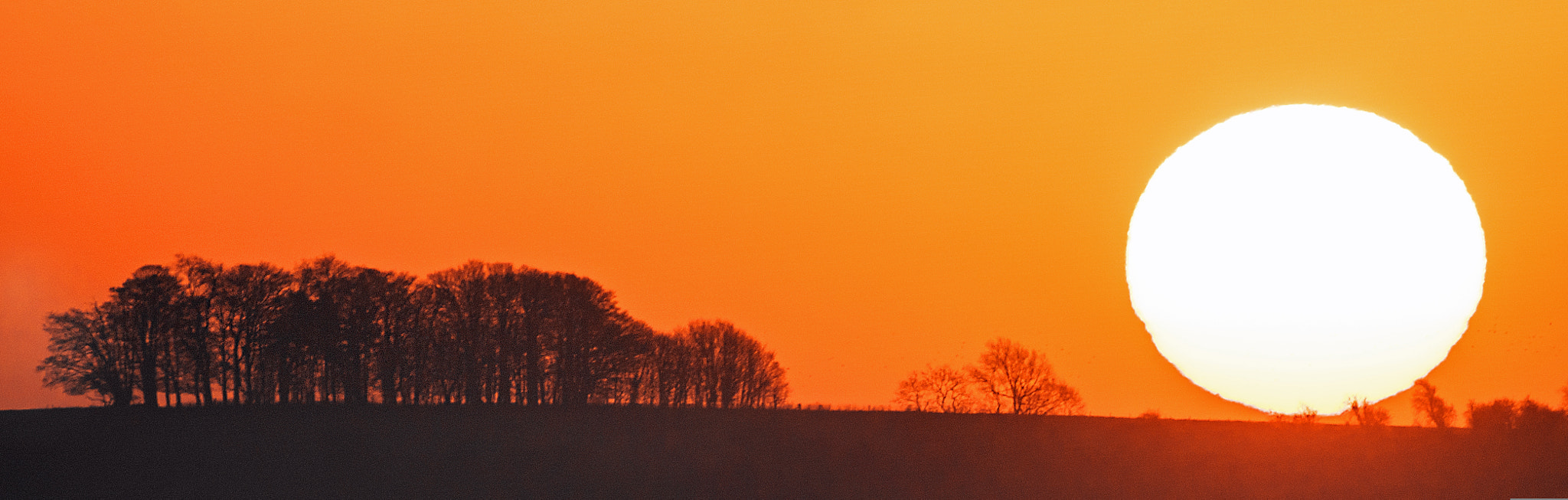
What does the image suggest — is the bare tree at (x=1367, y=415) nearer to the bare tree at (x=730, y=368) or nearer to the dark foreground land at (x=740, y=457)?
the dark foreground land at (x=740, y=457)

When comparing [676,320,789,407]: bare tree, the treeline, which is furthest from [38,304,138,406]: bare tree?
[676,320,789,407]: bare tree

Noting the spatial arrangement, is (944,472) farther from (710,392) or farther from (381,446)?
(710,392)

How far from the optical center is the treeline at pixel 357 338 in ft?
235

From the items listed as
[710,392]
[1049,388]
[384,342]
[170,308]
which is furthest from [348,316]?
[1049,388]

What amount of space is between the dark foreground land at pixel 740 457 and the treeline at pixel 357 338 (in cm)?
803

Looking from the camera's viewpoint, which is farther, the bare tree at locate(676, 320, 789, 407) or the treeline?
the bare tree at locate(676, 320, 789, 407)

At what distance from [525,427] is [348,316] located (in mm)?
19640

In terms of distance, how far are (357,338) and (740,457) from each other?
98.2ft

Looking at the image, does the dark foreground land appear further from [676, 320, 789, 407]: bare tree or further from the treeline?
[676, 320, 789, 407]: bare tree

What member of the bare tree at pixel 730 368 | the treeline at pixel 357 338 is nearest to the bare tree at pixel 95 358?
the treeline at pixel 357 338

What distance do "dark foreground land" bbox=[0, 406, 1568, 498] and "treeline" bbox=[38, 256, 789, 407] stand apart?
26.3 ft

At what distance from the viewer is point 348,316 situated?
76688 mm

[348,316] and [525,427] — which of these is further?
[348,316]

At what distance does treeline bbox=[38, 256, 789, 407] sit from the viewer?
235 ft
